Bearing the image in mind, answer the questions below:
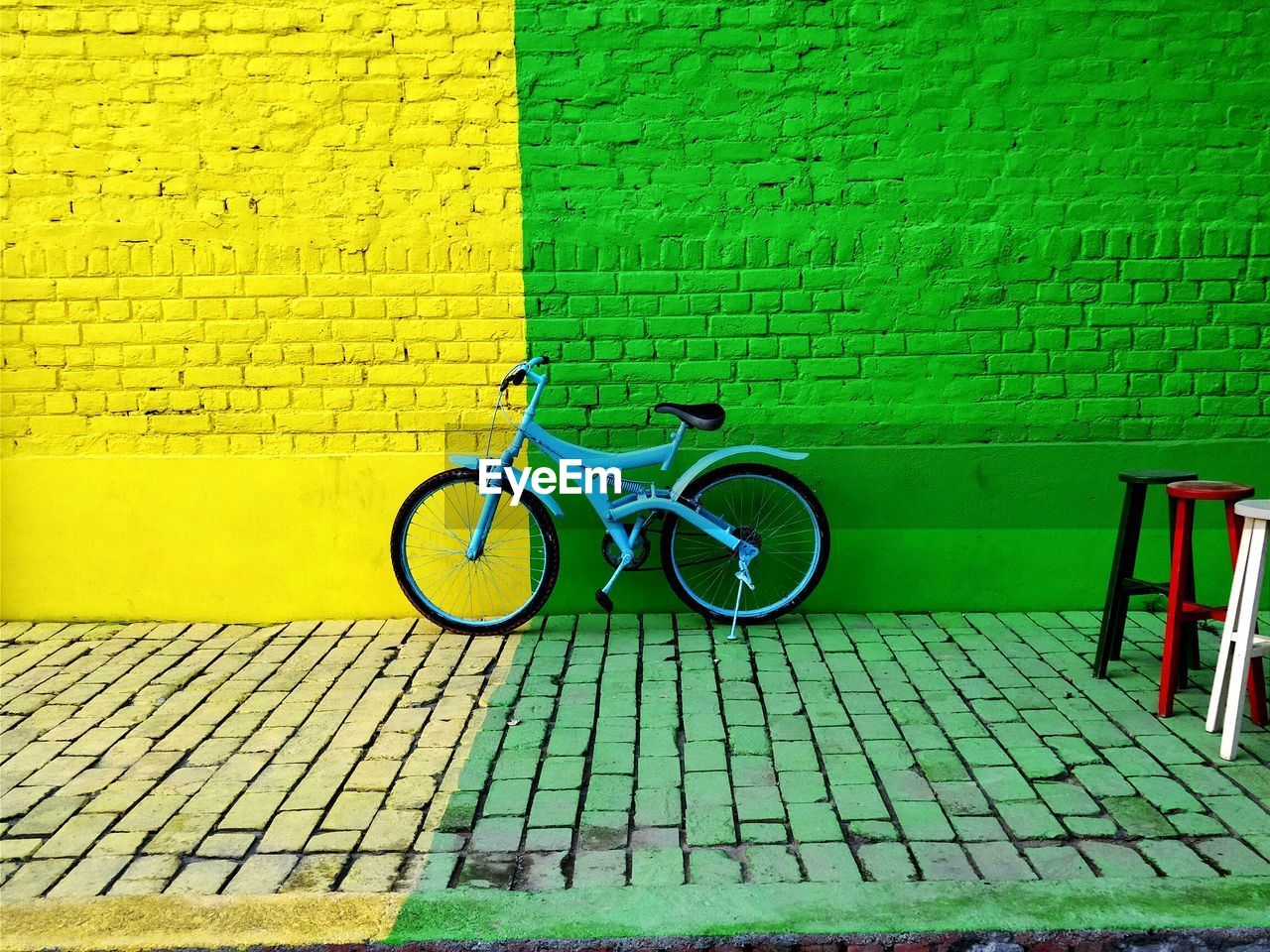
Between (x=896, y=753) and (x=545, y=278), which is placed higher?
(x=545, y=278)

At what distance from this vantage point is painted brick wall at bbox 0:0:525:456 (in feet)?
19.5

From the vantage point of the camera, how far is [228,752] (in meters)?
4.48

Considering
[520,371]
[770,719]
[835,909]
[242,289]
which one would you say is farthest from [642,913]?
[242,289]

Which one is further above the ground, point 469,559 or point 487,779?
point 469,559

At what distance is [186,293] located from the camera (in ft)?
20.0

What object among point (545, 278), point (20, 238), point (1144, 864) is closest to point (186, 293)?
point (20, 238)

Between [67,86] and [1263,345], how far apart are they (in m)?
6.15

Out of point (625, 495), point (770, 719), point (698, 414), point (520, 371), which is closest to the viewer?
point (770, 719)

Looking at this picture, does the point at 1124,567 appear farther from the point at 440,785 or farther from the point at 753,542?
the point at 440,785

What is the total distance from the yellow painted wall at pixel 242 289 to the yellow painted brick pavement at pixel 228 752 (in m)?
0.45

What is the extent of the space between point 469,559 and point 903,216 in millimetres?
2774

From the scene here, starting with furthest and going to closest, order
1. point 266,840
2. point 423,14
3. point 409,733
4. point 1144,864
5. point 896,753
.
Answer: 1. point 423,14
2. point 409,733
3. point 896,753
4. point 266,840
5. point 1144,864

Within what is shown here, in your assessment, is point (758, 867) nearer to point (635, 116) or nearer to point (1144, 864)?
point (1144, 864)

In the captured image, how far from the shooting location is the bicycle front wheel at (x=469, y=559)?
5906 mm
